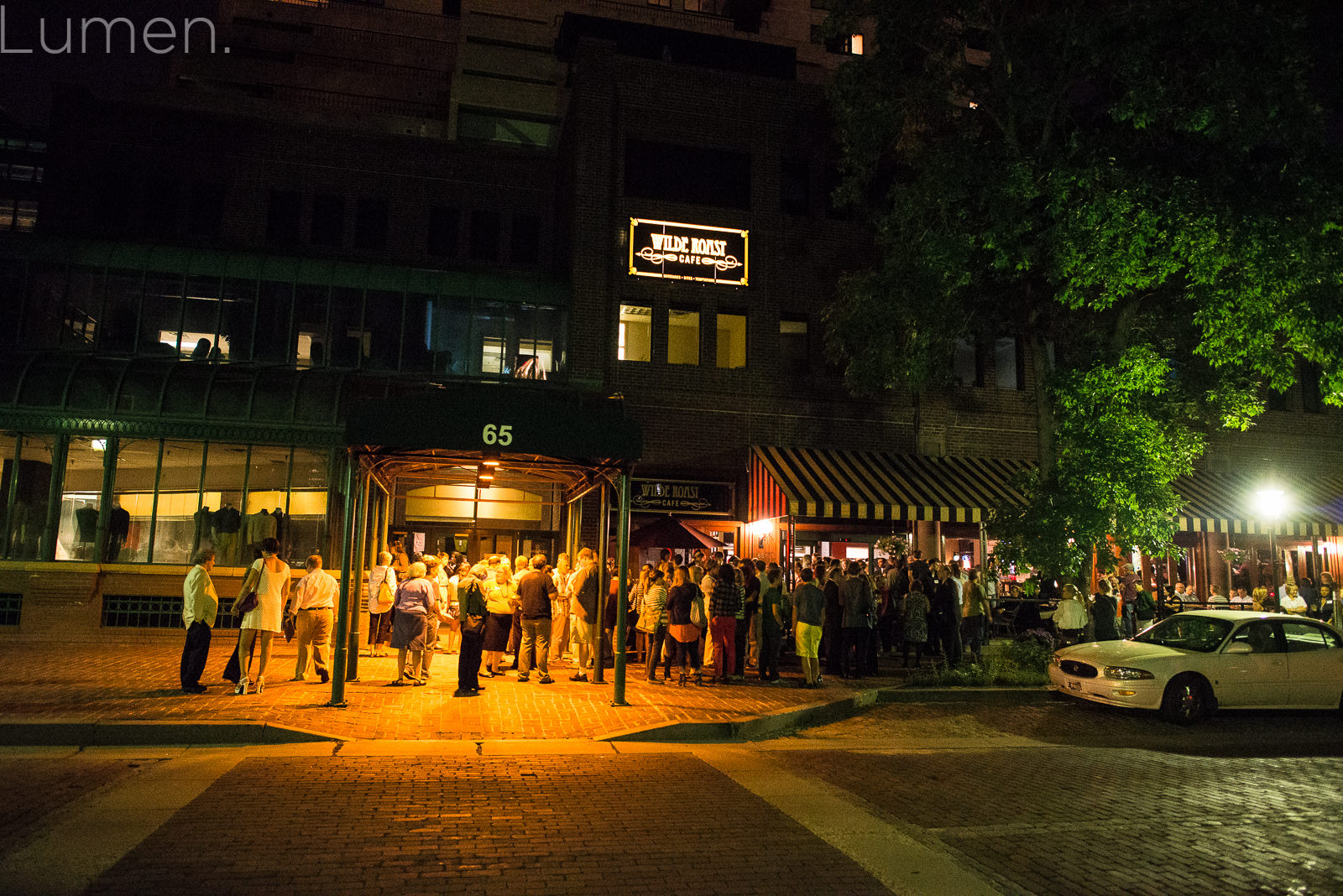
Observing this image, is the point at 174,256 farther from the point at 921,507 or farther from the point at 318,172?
the point at 921,507

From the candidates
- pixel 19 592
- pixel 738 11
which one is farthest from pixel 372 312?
pixel 738 11

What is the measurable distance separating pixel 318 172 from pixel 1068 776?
21.3 m

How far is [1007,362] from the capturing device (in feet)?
75.9

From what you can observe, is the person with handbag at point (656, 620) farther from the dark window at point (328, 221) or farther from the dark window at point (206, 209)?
the dark window at point (206, 209)

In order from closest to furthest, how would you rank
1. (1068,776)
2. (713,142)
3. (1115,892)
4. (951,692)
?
(1115,892), (1068,776), (951,692), (713,142)

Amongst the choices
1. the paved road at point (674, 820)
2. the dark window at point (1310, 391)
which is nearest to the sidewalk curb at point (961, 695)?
the paved road at point (674, 820)

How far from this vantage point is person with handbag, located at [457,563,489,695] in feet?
39.2

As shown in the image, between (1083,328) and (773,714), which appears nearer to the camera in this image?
(773,714)

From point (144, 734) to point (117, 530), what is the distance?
10392mm

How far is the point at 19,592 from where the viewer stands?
17.1 meters

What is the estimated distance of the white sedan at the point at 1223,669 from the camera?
37.8 ft

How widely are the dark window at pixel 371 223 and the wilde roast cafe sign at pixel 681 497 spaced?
938cm

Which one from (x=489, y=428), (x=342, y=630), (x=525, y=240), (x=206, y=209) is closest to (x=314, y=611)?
(x=342, y=630)

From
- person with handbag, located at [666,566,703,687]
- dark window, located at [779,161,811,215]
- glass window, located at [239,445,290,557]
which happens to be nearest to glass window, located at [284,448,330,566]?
glass window, located at [239,445,290,557]
